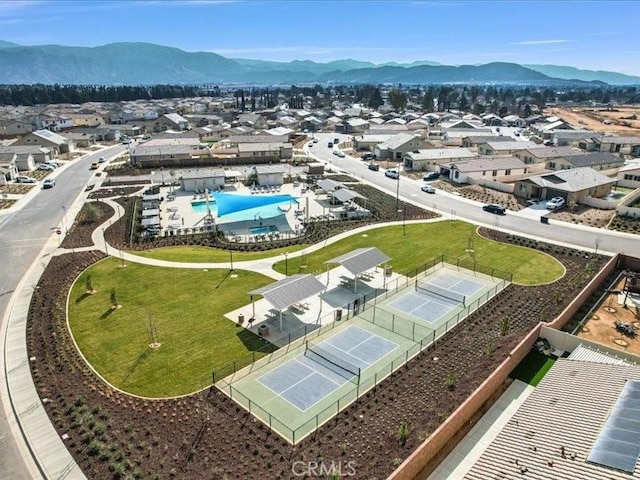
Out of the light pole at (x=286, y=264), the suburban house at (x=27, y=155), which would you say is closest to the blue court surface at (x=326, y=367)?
the light pole at (x=286, y=264)

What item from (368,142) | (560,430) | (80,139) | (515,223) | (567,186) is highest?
(368,142)

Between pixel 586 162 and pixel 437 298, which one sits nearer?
pixel 437 298

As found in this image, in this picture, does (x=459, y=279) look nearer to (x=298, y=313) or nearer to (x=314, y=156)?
(x=298, y=313)

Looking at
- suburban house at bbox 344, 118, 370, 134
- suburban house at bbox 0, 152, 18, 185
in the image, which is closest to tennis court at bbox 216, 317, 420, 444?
suburban house at bbox 0, 152, 18, 185

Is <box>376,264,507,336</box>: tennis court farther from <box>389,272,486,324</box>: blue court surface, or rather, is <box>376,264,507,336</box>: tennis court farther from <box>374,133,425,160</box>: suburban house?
<box>374,133,425,160</box>: suburban house

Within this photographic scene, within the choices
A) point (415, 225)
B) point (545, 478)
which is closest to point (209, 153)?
point (415, 225)

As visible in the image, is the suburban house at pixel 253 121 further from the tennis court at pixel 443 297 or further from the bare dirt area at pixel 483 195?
the tennis court at pixel 443 297

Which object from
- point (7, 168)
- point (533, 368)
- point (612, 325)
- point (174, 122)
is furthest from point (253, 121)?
point (533, 368)

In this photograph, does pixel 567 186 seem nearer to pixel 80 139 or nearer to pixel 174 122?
pixel 80 139
